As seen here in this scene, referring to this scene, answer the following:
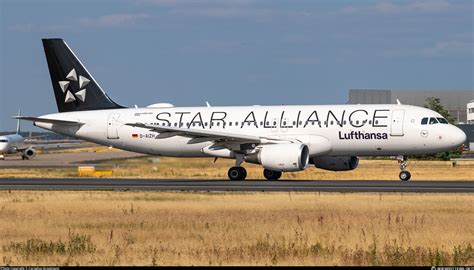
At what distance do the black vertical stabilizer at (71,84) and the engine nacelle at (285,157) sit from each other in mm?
12240

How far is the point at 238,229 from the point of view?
2352cm

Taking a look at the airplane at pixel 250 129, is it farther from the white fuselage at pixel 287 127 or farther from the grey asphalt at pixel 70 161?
the grey asphalt at pixel 70 161

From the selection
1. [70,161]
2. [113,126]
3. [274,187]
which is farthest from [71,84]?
[70,161]

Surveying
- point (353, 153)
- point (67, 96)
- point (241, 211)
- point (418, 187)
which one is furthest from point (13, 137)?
point (241, 211)

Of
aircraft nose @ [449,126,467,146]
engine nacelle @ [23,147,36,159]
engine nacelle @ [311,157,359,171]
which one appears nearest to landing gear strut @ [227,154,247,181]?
engine nacelle @ [311,157,359,171]

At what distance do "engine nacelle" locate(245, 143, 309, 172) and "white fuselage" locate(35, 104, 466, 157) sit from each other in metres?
1.69

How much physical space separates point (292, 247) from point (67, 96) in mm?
36515

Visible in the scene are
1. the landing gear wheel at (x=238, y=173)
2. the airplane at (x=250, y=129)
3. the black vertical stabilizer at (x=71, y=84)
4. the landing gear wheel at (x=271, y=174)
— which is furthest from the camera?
the black vertical stabilizer at (x=71, y=84)

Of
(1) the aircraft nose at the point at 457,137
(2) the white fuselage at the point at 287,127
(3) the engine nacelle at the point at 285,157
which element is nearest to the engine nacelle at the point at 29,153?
(2) the white fuselage at the point at 287,127

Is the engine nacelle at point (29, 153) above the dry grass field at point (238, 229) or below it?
above

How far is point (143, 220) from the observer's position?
25875mm

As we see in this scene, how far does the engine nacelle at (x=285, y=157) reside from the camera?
45.1 meters

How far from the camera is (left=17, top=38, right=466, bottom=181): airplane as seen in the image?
46.6 meters

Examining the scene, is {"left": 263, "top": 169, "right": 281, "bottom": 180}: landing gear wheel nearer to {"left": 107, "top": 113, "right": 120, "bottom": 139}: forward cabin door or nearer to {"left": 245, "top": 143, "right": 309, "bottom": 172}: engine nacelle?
{"left": 245, "top": 143, "right": 309, "bottom": 172}: engine nacelle
